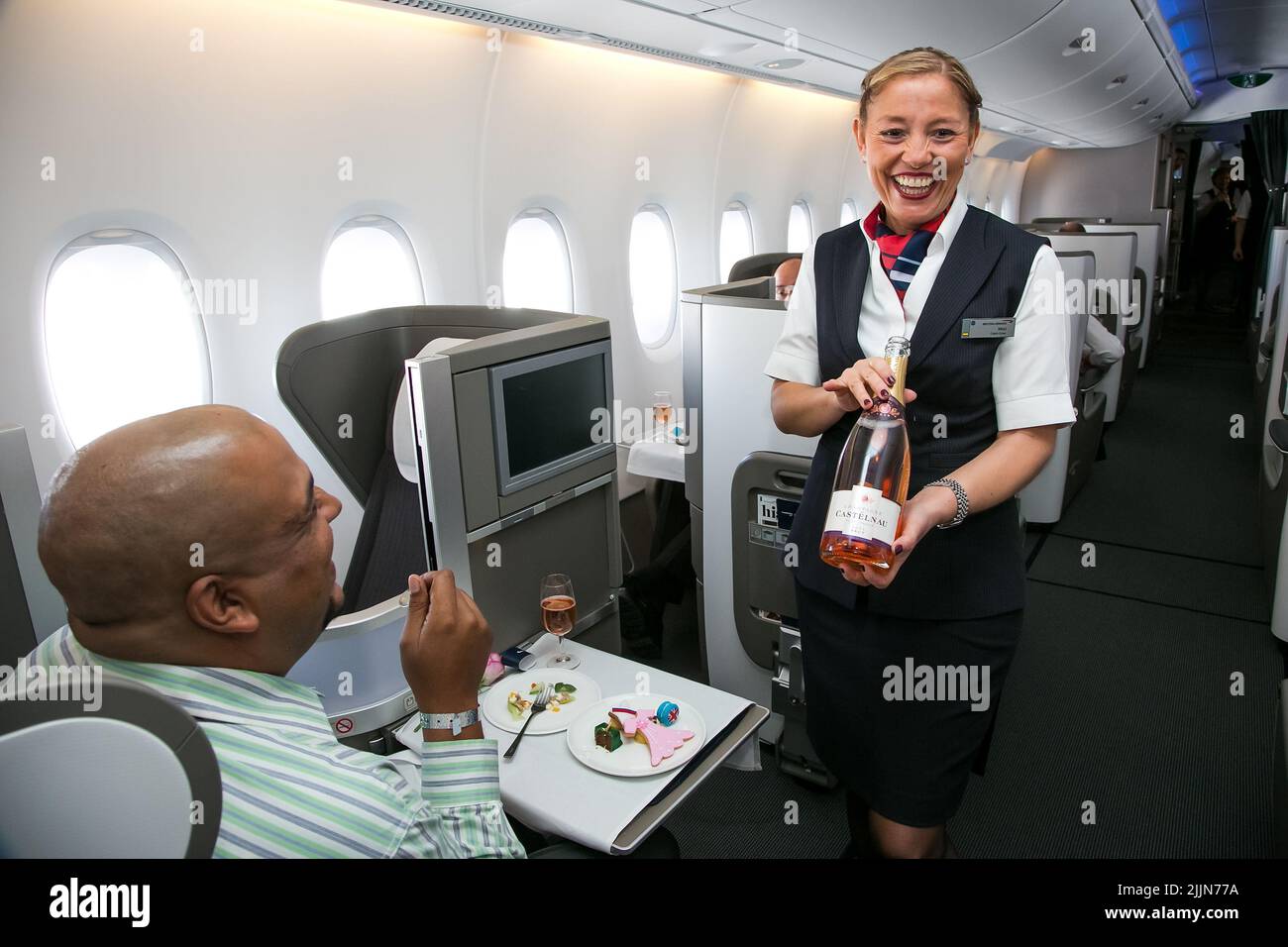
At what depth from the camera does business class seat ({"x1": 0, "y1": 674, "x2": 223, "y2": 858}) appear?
906 mm

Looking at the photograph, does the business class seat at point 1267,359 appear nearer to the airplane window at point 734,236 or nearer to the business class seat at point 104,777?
the airplane window at point 734,236

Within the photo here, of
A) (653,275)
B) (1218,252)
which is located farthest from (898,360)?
(1218,252)

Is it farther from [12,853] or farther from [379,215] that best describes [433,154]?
[12,853]

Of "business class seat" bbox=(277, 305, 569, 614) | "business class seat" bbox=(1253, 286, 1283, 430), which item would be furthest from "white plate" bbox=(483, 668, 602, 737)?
"business class seat" bbox=(1253, 286, 1283, 430)

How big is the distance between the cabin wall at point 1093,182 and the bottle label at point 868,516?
16.2 metres

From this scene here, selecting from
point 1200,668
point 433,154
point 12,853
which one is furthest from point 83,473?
point 1200,668

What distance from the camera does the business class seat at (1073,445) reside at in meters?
5.04

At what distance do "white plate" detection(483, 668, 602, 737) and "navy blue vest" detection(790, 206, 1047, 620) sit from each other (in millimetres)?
615

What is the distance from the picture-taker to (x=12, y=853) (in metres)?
0.93

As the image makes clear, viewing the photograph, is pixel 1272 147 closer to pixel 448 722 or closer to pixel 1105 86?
pixel 1105 86

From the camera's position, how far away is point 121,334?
325cm

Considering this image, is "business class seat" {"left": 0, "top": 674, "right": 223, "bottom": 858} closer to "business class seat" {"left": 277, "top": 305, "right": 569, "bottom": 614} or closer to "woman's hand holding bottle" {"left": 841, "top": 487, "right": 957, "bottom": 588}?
"woman's hand holding bottle" {"left": 841, "top": 487, "right": 957, "bottom": 588}

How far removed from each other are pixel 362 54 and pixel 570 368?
230cm
